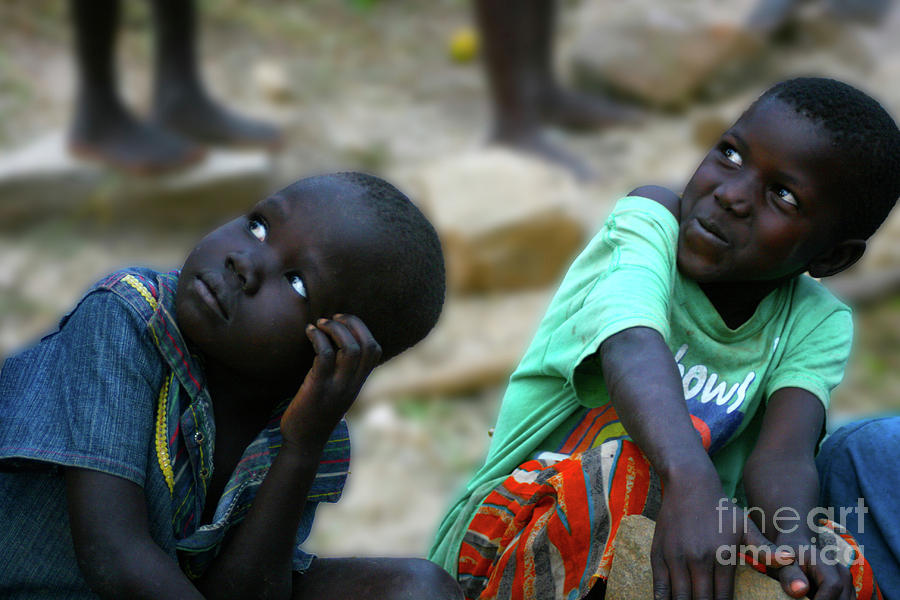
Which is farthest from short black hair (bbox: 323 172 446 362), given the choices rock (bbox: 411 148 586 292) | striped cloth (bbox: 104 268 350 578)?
rock (bbox: 411 148 586 292)

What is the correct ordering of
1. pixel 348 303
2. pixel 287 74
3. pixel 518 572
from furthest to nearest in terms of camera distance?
1. pixel 287 74
2. pixel 518 572
3. pixel 348 303

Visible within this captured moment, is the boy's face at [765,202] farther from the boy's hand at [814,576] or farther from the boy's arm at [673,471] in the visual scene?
the boy's hand at [814,576]

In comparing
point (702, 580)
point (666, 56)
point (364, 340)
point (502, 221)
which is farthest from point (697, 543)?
point (666, 56)

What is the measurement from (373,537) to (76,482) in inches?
87.4

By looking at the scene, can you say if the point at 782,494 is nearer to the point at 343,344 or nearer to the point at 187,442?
the point at 343,344

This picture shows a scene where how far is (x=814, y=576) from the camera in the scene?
1.63 m

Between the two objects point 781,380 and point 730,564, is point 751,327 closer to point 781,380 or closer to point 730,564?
point 781,380

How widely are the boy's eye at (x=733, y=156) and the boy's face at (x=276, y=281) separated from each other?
643 mm

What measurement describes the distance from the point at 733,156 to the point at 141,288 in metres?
1.01

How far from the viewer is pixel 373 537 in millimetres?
3701

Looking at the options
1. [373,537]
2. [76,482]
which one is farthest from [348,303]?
[373,537]

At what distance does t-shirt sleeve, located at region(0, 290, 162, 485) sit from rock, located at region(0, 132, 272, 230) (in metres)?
3.52

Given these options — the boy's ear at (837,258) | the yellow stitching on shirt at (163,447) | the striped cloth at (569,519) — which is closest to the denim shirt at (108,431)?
the yellow stitching on shirt at (163,447)

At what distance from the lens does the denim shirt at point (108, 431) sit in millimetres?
1589
